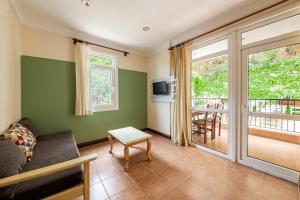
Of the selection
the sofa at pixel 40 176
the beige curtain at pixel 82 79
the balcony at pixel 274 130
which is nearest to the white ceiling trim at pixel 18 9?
the beige curtain at pixel 82 79

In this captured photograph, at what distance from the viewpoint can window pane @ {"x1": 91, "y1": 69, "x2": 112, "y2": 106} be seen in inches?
123

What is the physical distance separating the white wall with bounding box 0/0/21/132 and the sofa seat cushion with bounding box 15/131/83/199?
0.54 m

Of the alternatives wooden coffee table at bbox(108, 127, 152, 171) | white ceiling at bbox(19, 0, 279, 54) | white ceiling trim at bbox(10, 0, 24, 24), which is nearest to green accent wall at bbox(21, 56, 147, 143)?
white ceiling trim at bbox(10, 0, 24, 24)

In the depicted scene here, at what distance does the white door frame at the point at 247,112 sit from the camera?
1.68m

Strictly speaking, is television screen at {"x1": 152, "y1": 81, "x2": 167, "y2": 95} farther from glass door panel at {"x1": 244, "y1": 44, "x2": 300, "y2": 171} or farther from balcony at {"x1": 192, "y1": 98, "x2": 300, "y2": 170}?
glass door panel at {"x1": 244, "y1": 44, "x2": 300, "y2": 171}

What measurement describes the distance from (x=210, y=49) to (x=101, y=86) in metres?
2.67

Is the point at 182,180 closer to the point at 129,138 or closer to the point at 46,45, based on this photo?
the point at 129,138

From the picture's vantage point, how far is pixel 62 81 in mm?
2621

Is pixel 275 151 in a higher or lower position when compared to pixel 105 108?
lower

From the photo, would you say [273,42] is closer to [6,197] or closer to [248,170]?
[248,170]

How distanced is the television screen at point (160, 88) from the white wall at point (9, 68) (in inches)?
112

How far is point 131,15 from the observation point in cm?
217

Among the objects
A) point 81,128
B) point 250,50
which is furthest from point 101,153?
point 250,50

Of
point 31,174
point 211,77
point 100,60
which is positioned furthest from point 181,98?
point 31,174
